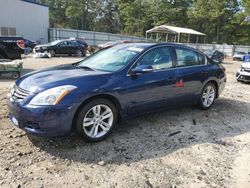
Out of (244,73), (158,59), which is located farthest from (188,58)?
(244,73)

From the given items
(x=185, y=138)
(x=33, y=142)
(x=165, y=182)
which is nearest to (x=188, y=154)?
(x=185, y=138)

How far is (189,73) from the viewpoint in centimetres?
523

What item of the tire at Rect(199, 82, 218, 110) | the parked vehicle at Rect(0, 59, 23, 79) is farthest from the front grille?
the parked vehicle at Rect(0, 59, 23, 79)

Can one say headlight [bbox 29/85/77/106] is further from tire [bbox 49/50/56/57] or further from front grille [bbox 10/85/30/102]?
tire [bbox 49/50/56/57]

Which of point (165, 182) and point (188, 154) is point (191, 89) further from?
point (165, 182)

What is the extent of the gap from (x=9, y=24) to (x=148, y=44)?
2538cm

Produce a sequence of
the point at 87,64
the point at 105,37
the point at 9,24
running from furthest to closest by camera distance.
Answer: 1. the point at 105,37
2. the point at 9,24
3. the point at 87,64

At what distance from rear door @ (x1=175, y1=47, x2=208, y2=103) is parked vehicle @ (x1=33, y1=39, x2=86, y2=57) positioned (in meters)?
16.5

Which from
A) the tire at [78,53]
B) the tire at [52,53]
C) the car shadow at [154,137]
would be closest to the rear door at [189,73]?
the car shadow at [154,137]

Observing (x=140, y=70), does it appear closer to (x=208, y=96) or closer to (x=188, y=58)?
(x=188, y=58)

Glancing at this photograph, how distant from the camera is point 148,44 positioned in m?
4.84

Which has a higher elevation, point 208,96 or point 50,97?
point 50,97

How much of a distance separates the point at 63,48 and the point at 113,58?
17.2 m

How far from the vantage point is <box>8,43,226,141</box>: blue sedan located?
3434 mm
